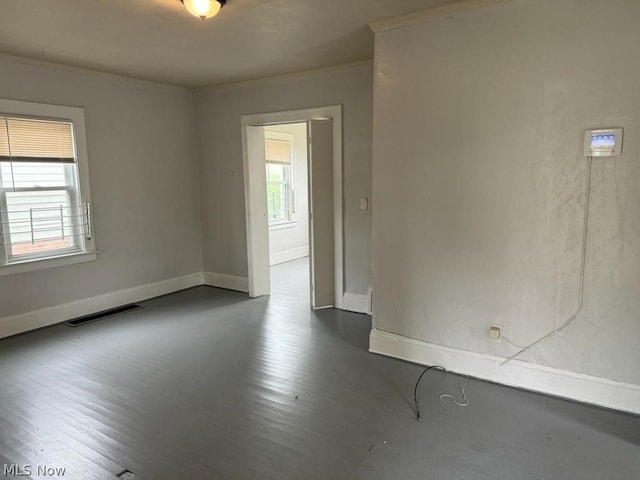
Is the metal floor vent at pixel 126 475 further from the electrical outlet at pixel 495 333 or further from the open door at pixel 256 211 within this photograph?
the open door at pixel 256 211

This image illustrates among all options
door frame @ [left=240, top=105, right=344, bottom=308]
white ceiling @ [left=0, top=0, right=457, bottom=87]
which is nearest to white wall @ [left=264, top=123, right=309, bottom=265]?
door frame @ [left=240, top=105, right=344, bottom=308]

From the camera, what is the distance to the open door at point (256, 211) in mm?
5012

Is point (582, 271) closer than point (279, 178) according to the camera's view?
Yes

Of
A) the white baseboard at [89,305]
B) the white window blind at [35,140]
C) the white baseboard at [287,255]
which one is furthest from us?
the white baseboard at [287,255]

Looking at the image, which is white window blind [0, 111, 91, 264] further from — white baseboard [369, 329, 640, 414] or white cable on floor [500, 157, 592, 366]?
white cable on floor [500, 157, 592, 366]

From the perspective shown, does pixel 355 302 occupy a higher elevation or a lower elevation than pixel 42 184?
lower

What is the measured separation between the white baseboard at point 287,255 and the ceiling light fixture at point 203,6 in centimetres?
469

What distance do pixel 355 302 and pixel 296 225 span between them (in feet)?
10.9

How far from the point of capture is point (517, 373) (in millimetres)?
2842

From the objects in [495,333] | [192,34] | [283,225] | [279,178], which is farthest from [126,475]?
[279,178]

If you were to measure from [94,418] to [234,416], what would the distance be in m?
0.84

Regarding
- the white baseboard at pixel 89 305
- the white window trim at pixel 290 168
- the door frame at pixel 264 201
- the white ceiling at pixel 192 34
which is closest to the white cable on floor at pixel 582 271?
the white ceiling at pixel 192 34

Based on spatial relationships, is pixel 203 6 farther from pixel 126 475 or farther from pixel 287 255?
pixel 287 255


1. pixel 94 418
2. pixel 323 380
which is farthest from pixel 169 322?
pixel 323 380
